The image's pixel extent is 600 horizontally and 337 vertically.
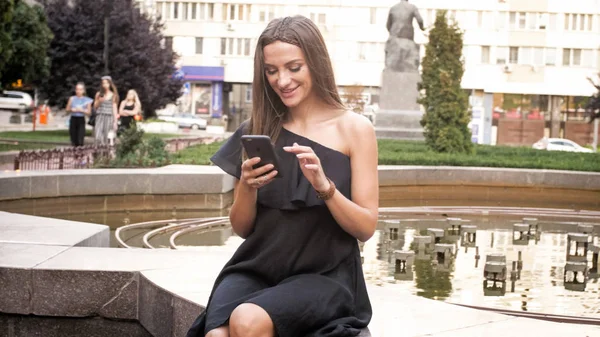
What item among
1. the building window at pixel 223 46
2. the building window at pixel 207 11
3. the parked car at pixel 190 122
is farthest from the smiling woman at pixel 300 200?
the building window at pixel 207 11

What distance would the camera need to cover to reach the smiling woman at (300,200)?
14.8 feet

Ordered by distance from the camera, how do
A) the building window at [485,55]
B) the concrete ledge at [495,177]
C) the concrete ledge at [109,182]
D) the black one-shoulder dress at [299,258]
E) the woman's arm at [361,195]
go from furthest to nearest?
the building window at [485,55] → the concrete ledge at [495,177] → the concrete ledge at [109,182] → the woman's arm at [361,195] → the black one-shoulder dress at [299,258]

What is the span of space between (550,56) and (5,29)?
5760cm

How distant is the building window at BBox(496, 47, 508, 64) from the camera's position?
3327 inches

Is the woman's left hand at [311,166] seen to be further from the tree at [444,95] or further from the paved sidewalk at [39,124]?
the paved sidewalk at [39,124]

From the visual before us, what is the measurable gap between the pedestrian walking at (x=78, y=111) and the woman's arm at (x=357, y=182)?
21640 millimetres

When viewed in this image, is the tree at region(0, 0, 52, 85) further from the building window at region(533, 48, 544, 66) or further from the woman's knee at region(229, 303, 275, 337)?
the building window at region(533, 48, 544, 66)

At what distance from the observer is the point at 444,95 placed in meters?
26.5

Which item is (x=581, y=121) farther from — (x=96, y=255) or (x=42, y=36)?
(x=96, y=255)

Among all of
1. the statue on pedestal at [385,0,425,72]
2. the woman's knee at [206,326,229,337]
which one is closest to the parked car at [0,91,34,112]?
the statue on pedestal at [385,0,425,72]

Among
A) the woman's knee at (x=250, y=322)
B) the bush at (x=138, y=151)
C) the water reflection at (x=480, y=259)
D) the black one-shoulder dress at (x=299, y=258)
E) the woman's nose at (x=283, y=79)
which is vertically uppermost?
the woman's nose at (x=283, y=79)

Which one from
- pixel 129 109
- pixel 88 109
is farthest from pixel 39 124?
pixel 129 109

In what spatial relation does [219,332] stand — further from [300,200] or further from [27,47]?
[27,47]

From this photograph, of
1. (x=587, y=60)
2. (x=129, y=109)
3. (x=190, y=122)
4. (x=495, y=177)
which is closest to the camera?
(x=495, y=177)
